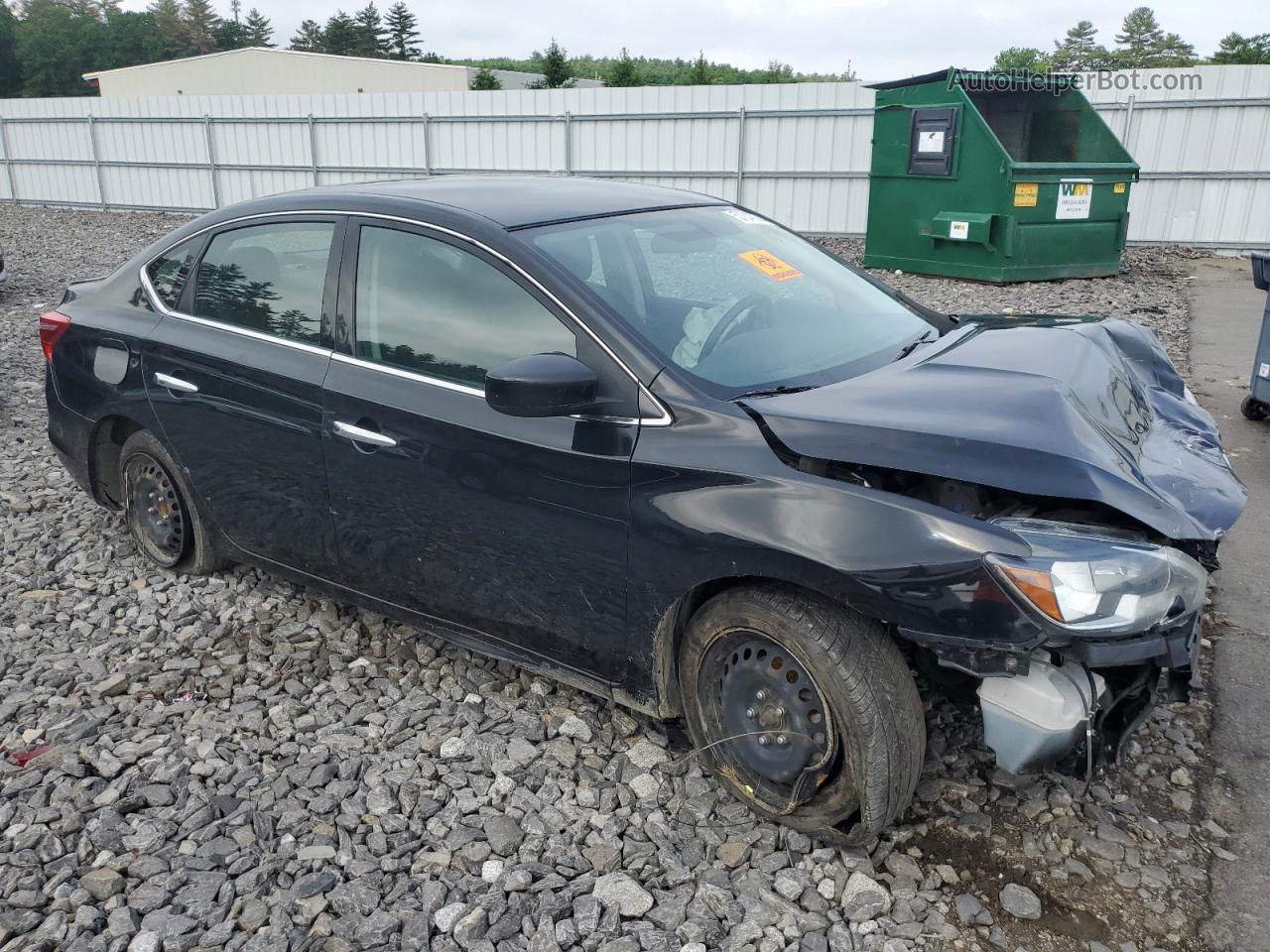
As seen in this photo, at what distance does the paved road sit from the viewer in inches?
97.0

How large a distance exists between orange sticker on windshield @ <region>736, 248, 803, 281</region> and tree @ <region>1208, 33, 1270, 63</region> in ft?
161

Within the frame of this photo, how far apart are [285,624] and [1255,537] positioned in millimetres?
4346

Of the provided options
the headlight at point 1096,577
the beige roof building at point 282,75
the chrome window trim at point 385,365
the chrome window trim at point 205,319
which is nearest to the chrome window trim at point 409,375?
the chrome window trim at point 385,365

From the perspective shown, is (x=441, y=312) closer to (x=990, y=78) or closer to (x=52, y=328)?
(x=52, y=328)

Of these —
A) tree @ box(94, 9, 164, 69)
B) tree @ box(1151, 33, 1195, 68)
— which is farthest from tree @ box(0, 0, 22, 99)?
tree @ box(1151, 33, 1195, 68)

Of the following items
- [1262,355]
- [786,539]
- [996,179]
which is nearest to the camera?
[786,539]

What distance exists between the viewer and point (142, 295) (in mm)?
4125

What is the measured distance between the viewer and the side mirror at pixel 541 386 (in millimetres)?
2609

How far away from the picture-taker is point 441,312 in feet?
10.3

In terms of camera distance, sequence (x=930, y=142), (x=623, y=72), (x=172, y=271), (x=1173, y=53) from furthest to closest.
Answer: (x=1173, y=53), (x=623, y=72), (x=930, y=142), (x=172, y=271)

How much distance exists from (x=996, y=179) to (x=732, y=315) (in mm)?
8860

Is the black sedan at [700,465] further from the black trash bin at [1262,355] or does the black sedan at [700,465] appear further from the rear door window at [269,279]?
the black trash bin at [1262,355]

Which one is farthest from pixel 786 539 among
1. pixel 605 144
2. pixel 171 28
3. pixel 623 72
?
pixel 171 28

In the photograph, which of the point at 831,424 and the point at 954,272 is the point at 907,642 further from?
the point at 954,272
